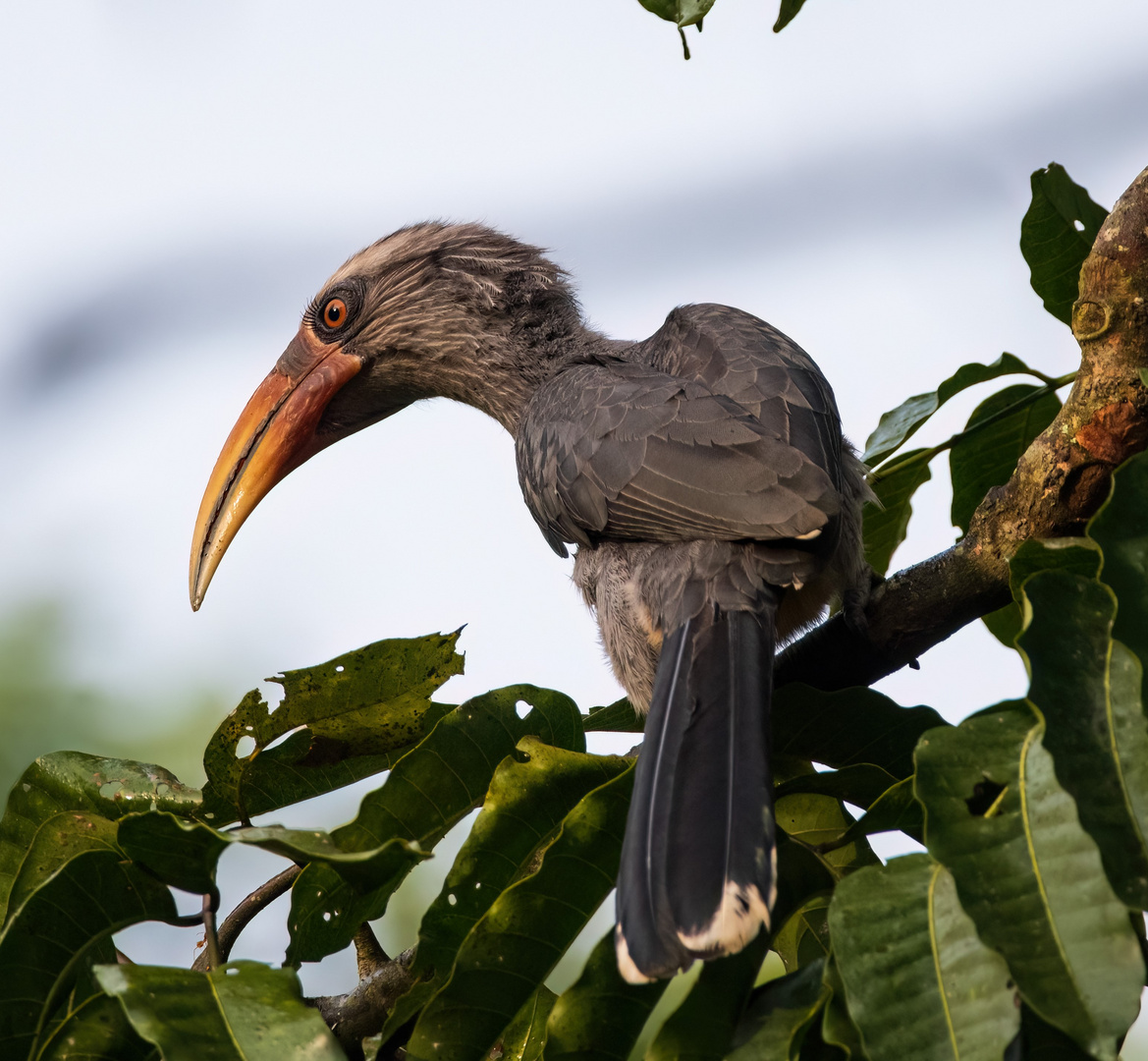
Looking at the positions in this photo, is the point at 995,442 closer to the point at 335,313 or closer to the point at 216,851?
the point at 216,851

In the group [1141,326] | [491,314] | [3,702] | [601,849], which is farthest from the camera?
[3,702]

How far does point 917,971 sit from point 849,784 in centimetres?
43

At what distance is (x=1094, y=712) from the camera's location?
1324mm

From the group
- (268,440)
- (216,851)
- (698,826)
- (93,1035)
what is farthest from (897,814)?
(268,440)

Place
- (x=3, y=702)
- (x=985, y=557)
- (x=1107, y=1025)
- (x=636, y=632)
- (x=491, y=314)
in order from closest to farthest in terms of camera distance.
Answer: (x=1107, y=1025) < (x=985, y=557) < (x=636, y=632) < (x=491, y=314) < (x=3, y=702)

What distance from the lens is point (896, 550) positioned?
2.85m

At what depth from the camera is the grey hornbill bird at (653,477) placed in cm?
161

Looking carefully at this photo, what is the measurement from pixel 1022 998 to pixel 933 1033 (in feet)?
0.35

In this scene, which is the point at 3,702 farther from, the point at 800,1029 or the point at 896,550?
the point at 800,1029

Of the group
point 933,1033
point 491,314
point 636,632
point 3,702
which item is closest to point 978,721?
point 933,1033

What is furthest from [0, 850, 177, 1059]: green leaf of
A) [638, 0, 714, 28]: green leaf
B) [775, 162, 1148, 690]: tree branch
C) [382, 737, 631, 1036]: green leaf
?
[638, 0, 714, 28]: green leaf

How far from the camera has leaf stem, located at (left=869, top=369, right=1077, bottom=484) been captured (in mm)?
2389

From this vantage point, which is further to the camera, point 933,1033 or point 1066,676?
point 1066,676

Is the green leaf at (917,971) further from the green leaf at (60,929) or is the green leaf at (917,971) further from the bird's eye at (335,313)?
the bird's eye at (335,313)
